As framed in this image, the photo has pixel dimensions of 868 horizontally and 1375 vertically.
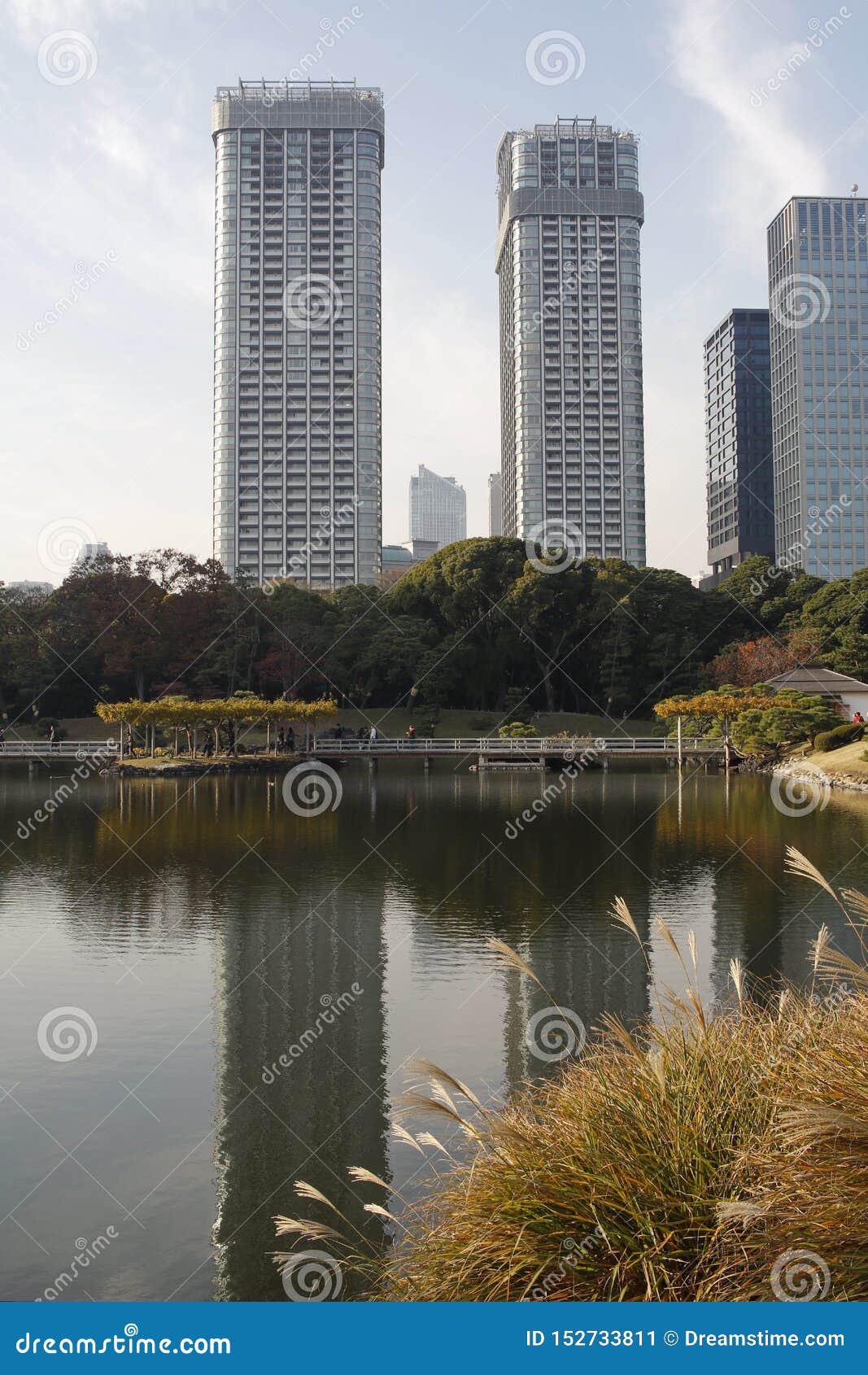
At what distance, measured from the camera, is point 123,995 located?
11.5 m

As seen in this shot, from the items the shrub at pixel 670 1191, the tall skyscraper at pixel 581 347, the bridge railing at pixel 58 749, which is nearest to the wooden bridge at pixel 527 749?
the bridge railing at pixel 58 749

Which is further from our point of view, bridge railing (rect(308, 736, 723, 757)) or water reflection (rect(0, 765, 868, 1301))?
bridge railing (rect(308, 736, 723, 757))

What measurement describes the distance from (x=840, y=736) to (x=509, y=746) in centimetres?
1378

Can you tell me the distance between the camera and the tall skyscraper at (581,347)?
107 m

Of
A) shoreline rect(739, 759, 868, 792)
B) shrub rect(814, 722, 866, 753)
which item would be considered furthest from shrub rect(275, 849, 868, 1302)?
shrub rect(814, 722, 866, 753)

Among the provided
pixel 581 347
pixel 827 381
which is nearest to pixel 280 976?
pixel 581 347

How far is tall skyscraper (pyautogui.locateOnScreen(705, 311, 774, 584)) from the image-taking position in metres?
127

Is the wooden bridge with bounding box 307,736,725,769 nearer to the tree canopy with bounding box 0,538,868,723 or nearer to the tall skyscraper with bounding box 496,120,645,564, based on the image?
the tree canopy with bounding box 0,538,868,723

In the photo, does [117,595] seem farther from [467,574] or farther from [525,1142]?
[525,1142]

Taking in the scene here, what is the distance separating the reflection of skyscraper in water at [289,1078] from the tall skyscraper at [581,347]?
93769 millimetres

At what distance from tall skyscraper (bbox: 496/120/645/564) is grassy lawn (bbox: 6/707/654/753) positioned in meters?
43.5

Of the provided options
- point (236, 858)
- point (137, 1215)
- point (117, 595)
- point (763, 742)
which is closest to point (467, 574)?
point (117, 595)

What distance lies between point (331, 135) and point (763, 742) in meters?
84.2

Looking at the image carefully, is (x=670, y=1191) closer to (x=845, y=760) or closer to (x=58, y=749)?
(x=845, y=760)
